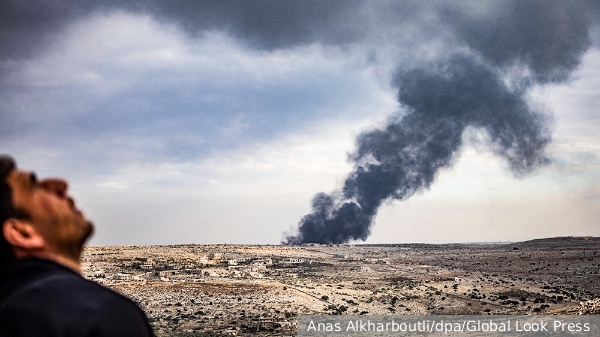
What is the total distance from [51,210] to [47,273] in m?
0.27

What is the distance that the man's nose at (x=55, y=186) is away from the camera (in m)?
1.51

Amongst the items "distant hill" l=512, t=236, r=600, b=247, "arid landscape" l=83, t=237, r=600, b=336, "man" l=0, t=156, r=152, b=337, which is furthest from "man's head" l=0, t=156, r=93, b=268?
"distant hill" l=512, t=236, r=600, b=247

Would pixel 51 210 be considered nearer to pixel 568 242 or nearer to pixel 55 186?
pixel 55 186

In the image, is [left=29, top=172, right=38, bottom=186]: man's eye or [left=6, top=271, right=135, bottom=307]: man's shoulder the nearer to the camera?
[left=6, top=271, right=135, bottom=307]: man's shoulder

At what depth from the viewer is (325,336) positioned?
84.8 ft

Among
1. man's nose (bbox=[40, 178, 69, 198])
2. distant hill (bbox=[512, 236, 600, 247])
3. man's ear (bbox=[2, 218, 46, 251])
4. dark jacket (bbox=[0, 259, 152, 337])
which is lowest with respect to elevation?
distant hill (bbox=[512, 236, 600, 247])

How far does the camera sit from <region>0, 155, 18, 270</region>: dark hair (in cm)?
136

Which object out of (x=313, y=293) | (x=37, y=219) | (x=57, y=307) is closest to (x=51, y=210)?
(x=37, y=219)

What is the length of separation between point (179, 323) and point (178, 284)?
1486 cm

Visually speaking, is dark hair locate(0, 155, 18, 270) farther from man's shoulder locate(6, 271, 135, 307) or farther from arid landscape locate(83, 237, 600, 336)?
arid landscape locate(83, 237, 600, 336)

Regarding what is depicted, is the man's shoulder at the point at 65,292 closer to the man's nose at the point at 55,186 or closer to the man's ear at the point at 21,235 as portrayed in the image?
the man's ear at the point at 21,235

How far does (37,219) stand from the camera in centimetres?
146

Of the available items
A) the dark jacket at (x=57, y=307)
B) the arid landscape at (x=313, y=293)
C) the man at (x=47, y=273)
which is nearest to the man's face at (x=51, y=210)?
the man at (x=47, y=273)

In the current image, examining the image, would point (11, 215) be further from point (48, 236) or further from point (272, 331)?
point (272, 331)
